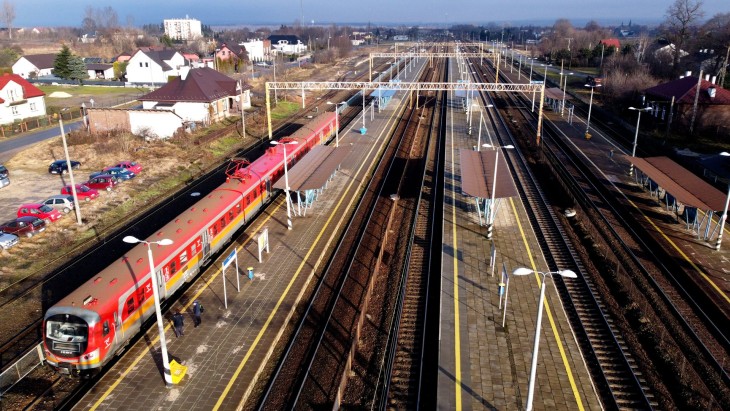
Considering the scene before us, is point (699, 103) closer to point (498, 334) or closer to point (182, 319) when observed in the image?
point (498, 334)

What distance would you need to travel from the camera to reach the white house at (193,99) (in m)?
A: 58.5

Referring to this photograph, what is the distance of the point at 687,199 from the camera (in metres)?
31.3

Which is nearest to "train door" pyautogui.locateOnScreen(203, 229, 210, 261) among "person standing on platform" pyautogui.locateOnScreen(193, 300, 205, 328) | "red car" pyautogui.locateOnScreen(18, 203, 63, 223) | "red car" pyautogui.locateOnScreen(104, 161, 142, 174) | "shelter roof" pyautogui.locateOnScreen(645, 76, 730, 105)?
"person standing on platform" pyautogui.locateOnScreen(193, 300, 205, 328)

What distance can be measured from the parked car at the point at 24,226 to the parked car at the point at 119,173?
9.46 meters

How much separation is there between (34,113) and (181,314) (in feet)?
184

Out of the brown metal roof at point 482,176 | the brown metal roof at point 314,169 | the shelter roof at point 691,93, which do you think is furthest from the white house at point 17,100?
the shelter roof at point 691,93

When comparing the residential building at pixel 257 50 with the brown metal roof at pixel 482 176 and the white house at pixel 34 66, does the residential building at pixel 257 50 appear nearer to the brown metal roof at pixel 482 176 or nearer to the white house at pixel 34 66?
the white house at pixel 34 66

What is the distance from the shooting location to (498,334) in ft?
69.8

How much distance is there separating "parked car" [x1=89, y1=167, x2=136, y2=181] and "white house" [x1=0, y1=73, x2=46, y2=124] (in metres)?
27.6

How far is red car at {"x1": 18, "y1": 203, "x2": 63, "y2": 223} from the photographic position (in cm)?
3262

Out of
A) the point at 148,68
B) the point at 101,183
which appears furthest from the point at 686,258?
the point at 148,68

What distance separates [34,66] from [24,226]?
8694 cm

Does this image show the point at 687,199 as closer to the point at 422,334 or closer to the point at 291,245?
the point at 422,334

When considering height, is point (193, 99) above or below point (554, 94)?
above
